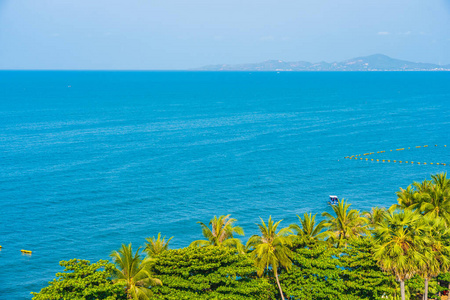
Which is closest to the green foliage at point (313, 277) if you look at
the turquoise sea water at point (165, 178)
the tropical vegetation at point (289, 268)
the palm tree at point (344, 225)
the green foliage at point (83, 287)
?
the tropical vegetation at point (289, 268)

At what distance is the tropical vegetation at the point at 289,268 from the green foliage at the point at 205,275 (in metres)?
0.09

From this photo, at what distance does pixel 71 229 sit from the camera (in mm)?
85062

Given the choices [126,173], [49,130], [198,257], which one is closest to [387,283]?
[198,257]

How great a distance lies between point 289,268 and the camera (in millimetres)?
47312

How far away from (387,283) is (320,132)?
128847 millimetres

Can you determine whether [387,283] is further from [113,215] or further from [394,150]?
[394,150]

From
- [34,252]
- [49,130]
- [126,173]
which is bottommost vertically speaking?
[34,252]

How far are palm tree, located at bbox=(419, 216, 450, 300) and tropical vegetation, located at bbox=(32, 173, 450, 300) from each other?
0.09 m

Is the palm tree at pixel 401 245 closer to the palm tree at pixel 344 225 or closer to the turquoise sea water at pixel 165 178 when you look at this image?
the palm tree at pixel 344 225

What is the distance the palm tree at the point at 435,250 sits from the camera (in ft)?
130

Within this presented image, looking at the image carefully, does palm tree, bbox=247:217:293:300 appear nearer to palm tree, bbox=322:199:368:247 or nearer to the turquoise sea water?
palm tree, bbox=322:199:368:247

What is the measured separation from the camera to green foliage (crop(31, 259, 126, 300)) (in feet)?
124

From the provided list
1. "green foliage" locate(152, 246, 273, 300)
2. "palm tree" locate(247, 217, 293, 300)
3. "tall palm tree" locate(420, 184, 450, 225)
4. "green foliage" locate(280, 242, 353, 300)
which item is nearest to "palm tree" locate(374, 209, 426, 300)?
"green foliage" locate(280, 242, 353, 300)

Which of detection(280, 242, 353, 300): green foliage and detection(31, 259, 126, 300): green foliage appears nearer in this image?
detection(31, 259, 126, 300): green foliage
